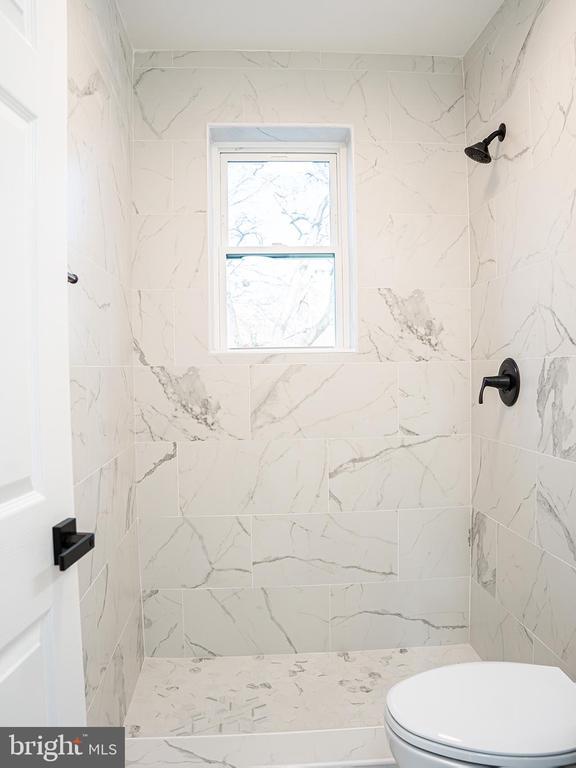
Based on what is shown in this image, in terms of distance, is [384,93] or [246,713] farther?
[384,93]

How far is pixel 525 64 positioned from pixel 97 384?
5.70ft

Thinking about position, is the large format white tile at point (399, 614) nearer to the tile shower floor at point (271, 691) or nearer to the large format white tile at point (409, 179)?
the tile shower floor at point (271, 691)

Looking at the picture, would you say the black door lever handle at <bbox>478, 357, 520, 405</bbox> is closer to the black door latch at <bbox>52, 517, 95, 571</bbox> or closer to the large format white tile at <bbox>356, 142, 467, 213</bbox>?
the large format white tile at <bbox>356, 142, 467, 213</bbox>

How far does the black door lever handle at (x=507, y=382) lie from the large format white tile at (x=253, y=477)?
2.29 ft

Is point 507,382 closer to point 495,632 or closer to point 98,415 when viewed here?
point 495,632

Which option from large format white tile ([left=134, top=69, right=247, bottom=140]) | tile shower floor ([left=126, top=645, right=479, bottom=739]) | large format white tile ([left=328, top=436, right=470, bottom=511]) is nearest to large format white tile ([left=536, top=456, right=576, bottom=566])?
large format white tile ([left=328, top=436, right=470, bottom=511])

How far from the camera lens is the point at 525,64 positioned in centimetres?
165

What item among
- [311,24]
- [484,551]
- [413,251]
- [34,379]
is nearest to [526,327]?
[413,251]

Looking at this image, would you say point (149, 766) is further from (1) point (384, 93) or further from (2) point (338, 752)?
(1) point (384, 93)

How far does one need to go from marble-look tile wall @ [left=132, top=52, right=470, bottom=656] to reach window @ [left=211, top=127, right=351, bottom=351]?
0.49 feet

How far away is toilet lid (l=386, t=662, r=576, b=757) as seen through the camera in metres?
1.01

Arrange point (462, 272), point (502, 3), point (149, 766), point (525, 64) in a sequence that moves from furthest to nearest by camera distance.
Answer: point (462, 272) < point (502, 3) < point (525, 64) < point (149, 766)

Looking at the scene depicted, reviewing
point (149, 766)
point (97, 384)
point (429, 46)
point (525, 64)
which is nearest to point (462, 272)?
point (525, 64)

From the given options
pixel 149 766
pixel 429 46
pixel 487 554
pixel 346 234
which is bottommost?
pixel 149 766
